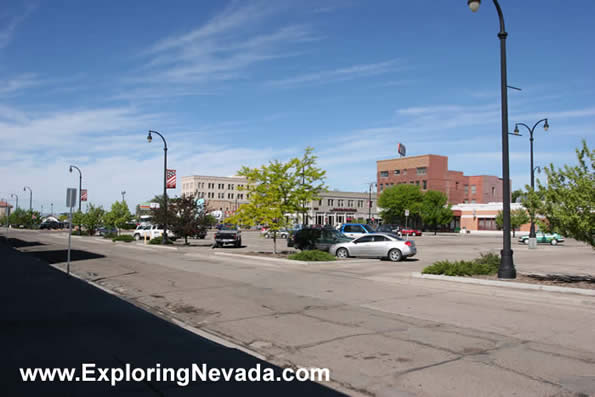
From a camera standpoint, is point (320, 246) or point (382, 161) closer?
point (320, 246)

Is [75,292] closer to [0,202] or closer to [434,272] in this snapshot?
[434,272]

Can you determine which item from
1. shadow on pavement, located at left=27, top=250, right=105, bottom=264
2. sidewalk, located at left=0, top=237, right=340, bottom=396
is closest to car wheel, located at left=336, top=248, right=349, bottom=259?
shadow on pavement, located at left=27, top=250, right=105, bottom=264

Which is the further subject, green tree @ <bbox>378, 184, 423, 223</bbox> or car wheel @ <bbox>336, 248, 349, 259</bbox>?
green tree @ <bbox>378, 184, 423, 223</bbox>

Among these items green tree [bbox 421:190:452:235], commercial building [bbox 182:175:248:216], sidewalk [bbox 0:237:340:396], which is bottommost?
sidewalk [bbox 0:237:340:396]

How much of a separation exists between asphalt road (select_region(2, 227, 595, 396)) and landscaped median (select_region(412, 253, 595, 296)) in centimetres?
37

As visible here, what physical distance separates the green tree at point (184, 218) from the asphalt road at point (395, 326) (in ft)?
60.3

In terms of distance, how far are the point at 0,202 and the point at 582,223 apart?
731 feet

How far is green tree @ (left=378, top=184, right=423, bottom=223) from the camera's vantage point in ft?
279

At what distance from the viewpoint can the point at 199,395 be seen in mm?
5242

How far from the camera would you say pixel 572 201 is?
12.6 meters

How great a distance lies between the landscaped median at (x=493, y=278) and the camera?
42.0ft

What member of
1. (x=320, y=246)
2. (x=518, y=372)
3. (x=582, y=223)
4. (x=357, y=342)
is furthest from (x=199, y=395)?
(x=320, y=246)

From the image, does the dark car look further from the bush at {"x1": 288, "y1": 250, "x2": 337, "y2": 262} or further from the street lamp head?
the street lamp head

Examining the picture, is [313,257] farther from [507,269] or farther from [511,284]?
[511,284]
